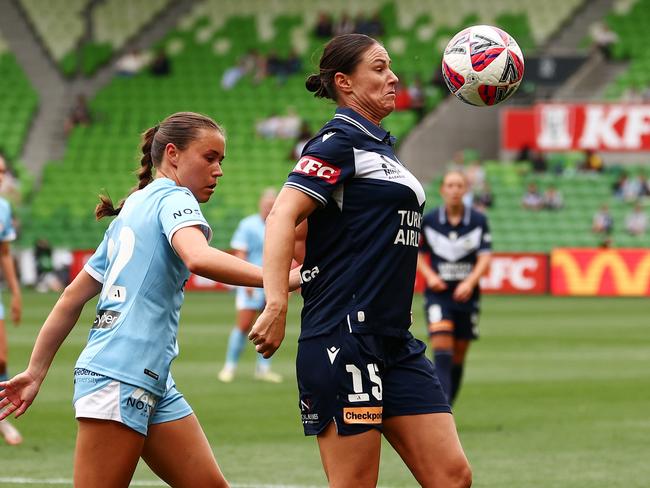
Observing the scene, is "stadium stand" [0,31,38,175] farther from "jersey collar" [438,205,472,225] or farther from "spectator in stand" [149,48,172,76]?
"jersey collar" [438,205,472,225]

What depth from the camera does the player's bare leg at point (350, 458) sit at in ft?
16.3

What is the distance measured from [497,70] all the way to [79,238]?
31301 millimetres

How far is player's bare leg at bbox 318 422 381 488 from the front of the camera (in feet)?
16.3

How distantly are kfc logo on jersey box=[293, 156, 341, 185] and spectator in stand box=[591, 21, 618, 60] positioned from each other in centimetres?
3474

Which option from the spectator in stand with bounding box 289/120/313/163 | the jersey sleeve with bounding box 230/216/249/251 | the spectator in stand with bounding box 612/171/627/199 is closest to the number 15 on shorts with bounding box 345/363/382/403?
the jersey sleeve with bounding box 230/216/249/251

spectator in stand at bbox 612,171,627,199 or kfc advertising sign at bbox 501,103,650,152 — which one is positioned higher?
kfc advertising sign at bbox 501,103,650,152

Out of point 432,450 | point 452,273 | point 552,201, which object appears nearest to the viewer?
point 432,450

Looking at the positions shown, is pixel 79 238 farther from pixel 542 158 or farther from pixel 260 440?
pixel 260 440

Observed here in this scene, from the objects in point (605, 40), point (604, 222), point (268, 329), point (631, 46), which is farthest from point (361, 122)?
point (631, 46)

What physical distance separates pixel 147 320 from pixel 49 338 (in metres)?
0.53

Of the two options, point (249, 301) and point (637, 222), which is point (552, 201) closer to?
point (637, 222)

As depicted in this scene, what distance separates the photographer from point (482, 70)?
6082 millimetres

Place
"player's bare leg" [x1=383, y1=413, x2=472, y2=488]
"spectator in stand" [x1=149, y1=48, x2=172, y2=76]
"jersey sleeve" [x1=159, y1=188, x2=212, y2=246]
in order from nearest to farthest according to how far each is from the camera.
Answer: "jersey sleeve" [x1=159, y1=188, x2=212, y2=246]
"player's bare leg" [x1=383, y1=413, x2=472, y2=488]
"spectator in stand" [x1=149, y1=48, x2=172, y2=76]

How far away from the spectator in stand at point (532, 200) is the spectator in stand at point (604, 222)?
1868mm
